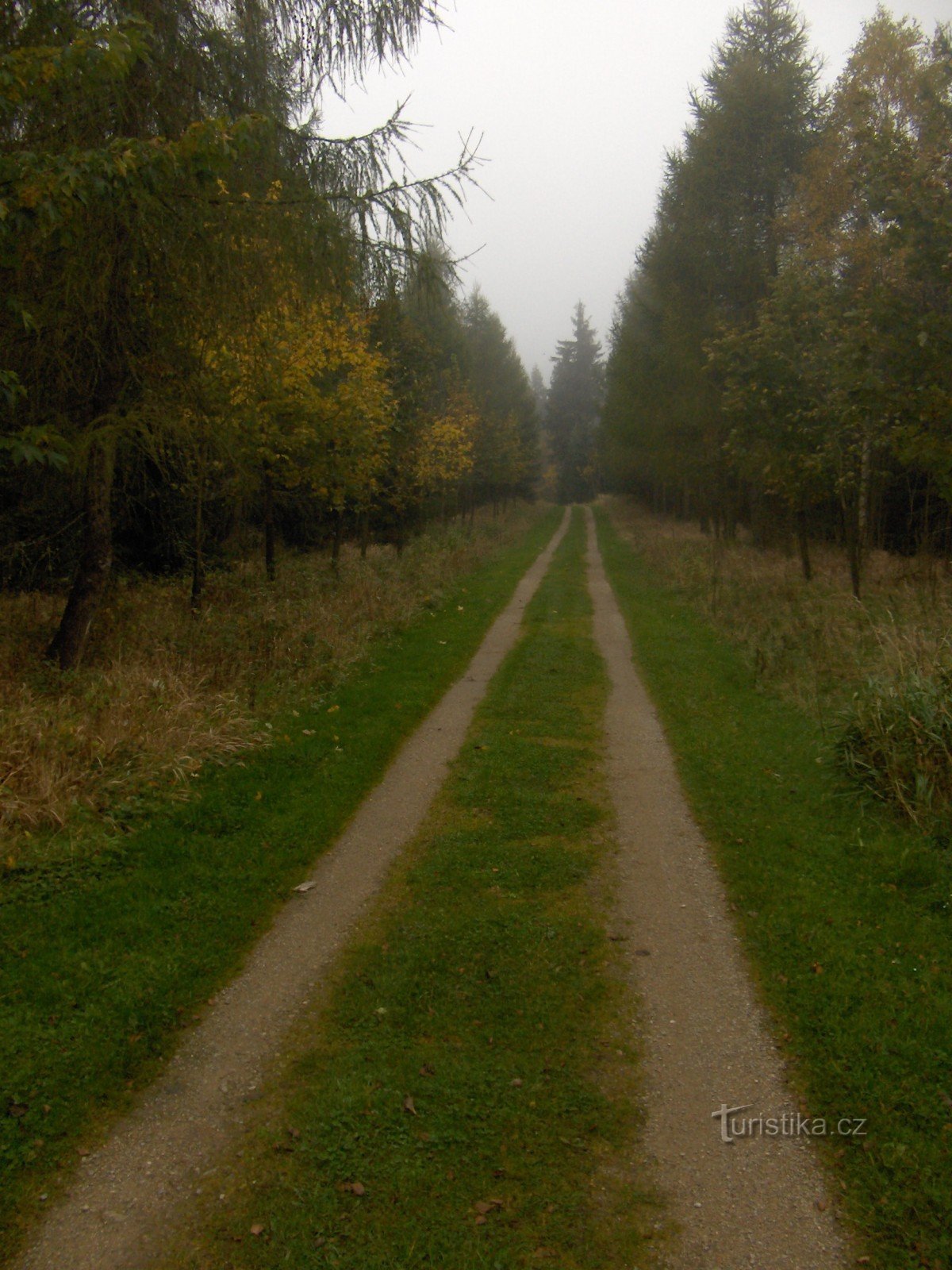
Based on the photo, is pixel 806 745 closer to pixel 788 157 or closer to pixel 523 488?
pixel 788 157

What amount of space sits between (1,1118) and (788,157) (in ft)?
85.2

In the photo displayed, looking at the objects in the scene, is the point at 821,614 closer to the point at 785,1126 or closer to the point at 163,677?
the point at 163,677

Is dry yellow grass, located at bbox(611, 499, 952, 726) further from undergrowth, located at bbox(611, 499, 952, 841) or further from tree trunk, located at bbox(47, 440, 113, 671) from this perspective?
tree trunk, located at bbox(47, 440, 113, 671)

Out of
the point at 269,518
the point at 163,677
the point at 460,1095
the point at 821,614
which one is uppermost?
the point at 269,518

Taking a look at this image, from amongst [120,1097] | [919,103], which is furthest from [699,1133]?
[919,103]

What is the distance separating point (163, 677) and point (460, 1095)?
6.32 m

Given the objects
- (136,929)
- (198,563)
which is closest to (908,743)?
(136,929)

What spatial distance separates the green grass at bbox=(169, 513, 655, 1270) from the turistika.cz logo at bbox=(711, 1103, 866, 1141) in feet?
1.34

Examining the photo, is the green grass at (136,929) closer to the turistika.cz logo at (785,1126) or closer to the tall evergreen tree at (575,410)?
the turistika.cz logo at (785,1126)

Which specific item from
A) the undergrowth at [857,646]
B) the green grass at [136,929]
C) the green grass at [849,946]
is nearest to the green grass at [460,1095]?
the green grass at [136,929]

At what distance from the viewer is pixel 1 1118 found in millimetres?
3346

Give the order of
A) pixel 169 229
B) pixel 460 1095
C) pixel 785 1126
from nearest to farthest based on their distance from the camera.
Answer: pixel 785 1126 → pixel 460 1095 → pixel 169 229

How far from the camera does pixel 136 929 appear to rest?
475 cm

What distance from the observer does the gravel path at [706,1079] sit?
2.91 m
